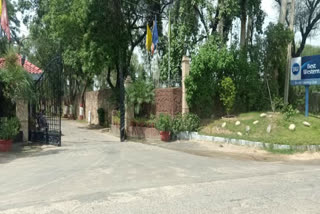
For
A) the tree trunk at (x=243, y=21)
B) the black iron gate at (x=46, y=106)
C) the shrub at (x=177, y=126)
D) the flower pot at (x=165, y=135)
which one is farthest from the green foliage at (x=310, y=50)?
the black iron gate at (x=46, y=106)

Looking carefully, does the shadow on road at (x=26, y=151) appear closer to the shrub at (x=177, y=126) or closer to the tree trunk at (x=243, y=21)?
the shrub at (x=177, y=126)

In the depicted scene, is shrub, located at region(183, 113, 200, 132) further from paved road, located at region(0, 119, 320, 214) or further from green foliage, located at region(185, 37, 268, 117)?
paved road, located at region(0, 119, 320, 214)

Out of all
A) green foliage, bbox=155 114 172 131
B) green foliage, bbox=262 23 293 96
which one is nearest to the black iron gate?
green foliage, bbox=155 114 172 131

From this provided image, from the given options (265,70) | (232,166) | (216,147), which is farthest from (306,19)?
(232,166)

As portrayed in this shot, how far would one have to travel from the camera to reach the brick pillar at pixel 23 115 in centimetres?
1180

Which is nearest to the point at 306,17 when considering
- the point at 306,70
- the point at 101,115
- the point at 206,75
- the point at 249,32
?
the point at 249,32

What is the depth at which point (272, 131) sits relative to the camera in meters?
12.2

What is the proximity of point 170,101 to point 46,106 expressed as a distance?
596cm

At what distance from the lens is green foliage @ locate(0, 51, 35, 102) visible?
35.7 feet

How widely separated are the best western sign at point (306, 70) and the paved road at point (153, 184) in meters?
7.08

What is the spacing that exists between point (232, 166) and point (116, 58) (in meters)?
11.9

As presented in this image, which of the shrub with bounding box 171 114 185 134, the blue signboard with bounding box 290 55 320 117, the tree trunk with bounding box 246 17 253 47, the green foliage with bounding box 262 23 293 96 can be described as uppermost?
the tree trunk with bounding box 246 17 253 47

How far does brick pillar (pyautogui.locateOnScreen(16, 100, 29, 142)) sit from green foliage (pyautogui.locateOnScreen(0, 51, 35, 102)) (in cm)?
51

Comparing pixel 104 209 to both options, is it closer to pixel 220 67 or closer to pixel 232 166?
pixel 232 166
